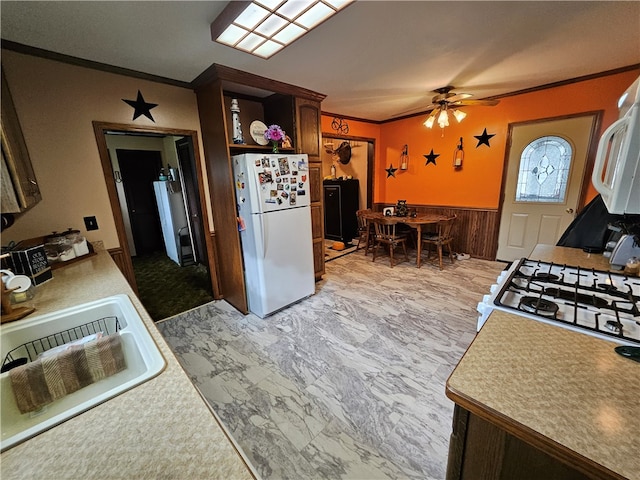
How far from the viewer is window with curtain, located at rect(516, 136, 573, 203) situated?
323 centimetres

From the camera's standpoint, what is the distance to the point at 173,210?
4051 millimetres

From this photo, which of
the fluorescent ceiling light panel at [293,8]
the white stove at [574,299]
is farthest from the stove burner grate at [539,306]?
the fluorescent ceiling light panel at [293,8]

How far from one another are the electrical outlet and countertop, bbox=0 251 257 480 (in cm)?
208

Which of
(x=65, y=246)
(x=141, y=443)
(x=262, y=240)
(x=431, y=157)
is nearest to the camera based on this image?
(x=141, y=443)

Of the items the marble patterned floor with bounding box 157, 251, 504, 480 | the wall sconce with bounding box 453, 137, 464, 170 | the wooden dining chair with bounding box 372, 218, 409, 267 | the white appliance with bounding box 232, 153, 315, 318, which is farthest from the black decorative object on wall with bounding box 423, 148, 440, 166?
the white appliance with bounding box 232, 153, 315, 318

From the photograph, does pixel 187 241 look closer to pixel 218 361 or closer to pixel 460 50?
pixel 218 361

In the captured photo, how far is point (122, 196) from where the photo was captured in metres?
4.41

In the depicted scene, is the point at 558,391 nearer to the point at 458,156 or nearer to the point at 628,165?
the point at 628,165

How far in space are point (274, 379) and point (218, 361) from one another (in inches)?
20.8

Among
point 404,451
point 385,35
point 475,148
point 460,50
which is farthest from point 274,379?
point 475,148

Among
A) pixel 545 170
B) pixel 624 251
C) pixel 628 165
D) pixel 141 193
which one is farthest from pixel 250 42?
pixel 141 193

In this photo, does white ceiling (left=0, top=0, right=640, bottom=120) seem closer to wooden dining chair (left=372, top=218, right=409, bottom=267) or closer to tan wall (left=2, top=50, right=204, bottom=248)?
tan wall (left=2, top=50, right=204, bottom=248)

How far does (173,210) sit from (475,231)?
16.0 feet

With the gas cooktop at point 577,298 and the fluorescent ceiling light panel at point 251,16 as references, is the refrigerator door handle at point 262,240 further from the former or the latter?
the gas cooktop at point 577,298
